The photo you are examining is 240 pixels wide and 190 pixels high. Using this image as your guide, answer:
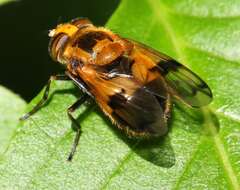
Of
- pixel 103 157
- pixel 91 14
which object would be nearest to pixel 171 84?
pixel 103 157

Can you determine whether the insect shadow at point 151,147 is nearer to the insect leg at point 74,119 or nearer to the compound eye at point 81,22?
the insect leg at point 74,119

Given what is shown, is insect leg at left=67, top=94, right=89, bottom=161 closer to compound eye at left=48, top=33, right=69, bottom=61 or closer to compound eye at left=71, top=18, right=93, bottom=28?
compound eye at left=48, top=33, right=69, bottom=61

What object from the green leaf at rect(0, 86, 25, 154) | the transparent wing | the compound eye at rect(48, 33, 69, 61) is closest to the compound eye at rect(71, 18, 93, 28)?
the compound eye at rect(48, 33, 69, 61)

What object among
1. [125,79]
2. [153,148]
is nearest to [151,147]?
[153,148]

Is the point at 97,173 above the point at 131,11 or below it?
below

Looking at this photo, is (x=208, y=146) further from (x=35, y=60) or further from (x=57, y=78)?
(x=35, y=60)

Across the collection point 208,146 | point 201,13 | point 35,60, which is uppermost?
point 201,13

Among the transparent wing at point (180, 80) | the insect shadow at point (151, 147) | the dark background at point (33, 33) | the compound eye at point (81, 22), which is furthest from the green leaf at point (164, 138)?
the dark background at point (33, 33)

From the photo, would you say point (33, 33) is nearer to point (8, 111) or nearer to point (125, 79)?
point (8, 111)
